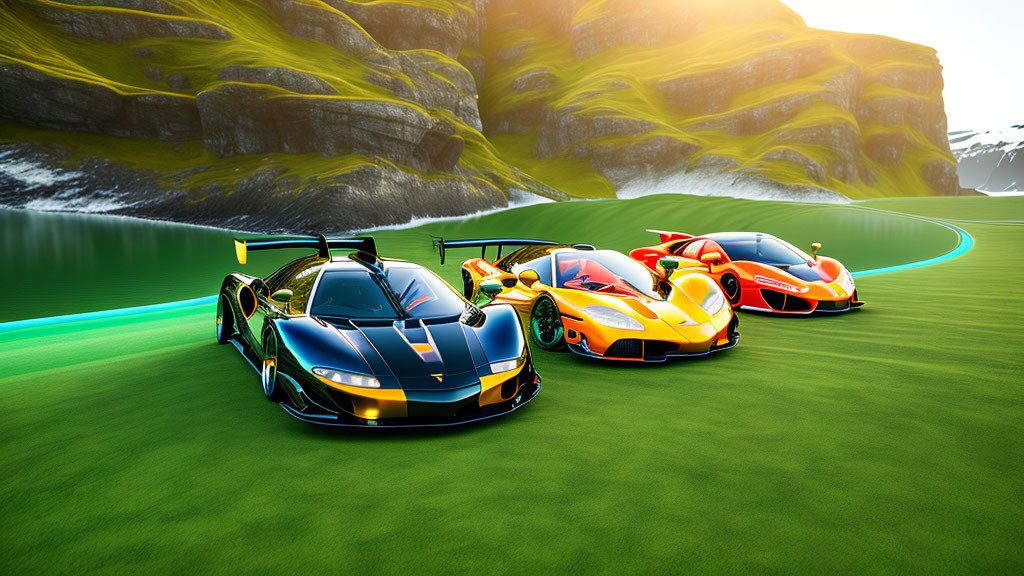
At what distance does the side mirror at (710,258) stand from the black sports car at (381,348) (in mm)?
5463

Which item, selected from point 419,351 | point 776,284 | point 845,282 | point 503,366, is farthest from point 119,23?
point 503,366

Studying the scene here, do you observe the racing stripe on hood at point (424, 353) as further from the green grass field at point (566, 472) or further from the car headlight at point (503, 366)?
the green grass field at point (566, 472)

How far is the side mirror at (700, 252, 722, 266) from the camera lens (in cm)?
909

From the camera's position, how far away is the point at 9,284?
1512 cm

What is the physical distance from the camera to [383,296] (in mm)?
4883

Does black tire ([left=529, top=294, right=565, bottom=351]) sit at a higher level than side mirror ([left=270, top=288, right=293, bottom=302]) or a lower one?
lower

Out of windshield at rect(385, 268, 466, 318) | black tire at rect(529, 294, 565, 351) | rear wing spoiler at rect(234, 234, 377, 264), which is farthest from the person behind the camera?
black tire at rect(529, 294, 565, 351)

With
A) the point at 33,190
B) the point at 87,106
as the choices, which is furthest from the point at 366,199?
the point at 87,106

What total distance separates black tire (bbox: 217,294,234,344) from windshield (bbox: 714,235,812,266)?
745cm

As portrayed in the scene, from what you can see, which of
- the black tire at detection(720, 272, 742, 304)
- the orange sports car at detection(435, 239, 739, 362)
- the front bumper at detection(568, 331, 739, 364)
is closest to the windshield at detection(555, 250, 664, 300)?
the orange sports car at detection(435, 239, 739, 362)

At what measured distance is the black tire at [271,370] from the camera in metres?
4.23

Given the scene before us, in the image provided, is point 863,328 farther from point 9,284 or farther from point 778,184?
point 778,184

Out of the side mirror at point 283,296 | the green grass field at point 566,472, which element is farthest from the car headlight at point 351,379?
the side mirror at point 283,296

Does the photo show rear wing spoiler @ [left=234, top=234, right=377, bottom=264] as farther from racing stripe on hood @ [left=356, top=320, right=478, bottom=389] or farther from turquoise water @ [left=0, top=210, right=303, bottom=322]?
turquoise water @ [left=0, top=210, right=303, bottom=322]
